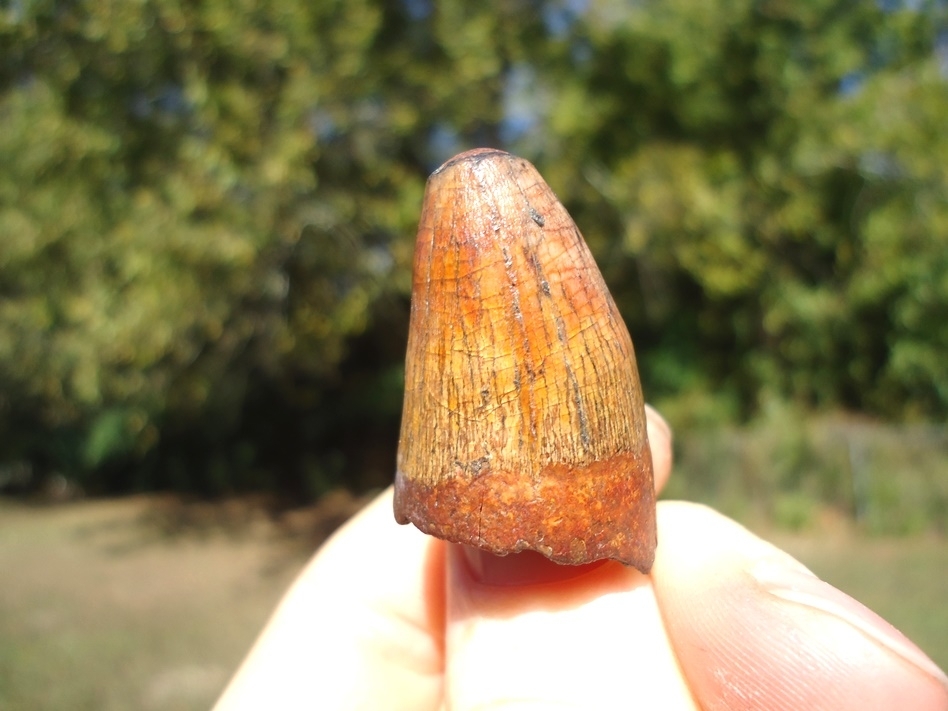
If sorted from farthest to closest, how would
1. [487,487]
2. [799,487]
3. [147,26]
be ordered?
[799,487], [147,26], [487,487]

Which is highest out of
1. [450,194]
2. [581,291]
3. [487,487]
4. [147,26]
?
[147,26]

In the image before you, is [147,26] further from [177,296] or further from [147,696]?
[147,696]

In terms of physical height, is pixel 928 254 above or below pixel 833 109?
below

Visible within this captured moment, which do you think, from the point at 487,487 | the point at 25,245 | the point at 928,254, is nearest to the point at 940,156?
the point at 928,254

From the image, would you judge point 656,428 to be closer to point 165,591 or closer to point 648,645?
point 648,645

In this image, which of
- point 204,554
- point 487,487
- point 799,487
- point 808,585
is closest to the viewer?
point 487,487
